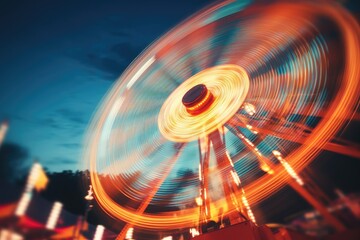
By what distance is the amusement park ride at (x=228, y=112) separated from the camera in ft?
17.6

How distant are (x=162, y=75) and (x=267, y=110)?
341 cm

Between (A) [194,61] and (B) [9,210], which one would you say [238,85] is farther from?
(B) [9,210]

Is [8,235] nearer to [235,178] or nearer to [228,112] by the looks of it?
[235,178]

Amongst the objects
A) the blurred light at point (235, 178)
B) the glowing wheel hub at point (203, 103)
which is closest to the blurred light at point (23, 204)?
the glowing wheel hub at point (203, 103)

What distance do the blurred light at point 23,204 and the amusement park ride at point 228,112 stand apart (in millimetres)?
6047

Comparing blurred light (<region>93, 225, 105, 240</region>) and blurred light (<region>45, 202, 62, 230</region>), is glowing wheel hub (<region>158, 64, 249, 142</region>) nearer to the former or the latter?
blurred light (<region>45, 202, 62, 230</region>)

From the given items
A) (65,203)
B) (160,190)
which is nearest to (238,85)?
(160,190)

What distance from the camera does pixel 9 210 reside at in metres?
9.96

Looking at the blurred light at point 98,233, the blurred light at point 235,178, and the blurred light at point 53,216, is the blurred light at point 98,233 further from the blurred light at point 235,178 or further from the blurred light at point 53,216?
the blurred light at point 235,178

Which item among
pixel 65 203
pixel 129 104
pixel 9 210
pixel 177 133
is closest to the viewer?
pixel 129 104

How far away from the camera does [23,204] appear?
1062 cm

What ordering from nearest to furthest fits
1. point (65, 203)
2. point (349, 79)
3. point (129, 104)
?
point (349, 79), point (129, 104), point (65, 203)

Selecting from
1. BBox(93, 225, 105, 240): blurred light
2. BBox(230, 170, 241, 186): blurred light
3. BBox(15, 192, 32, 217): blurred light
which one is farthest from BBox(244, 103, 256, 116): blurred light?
BBox(93, 225, 105, 240): blurred light

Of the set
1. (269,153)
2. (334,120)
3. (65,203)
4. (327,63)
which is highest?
(65,203)
